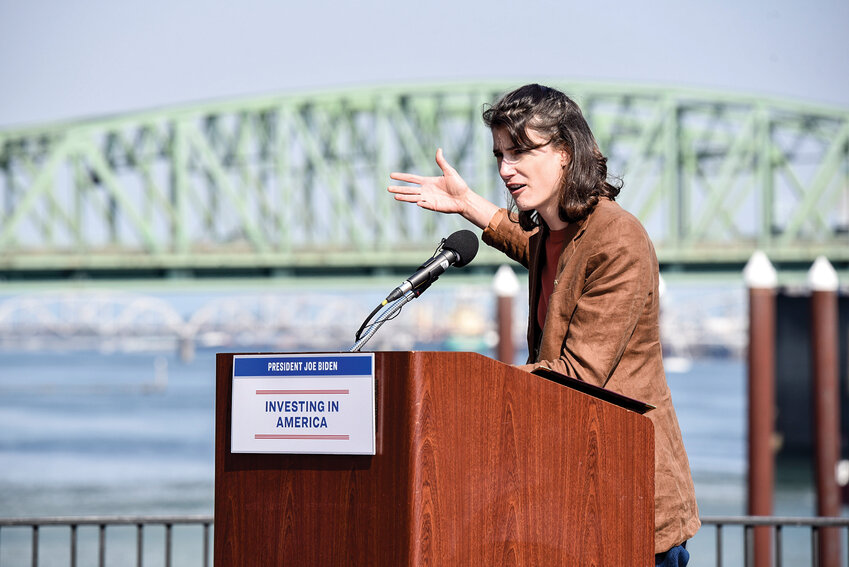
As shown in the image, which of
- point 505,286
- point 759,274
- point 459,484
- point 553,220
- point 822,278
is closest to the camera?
point 459,484

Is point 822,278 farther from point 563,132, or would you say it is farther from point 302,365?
point 302,365

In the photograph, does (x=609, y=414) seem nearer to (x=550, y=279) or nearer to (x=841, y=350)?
(x=550, y=279)

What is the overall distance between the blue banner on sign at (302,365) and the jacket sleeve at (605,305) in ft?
1.40

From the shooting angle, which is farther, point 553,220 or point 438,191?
point 438,191

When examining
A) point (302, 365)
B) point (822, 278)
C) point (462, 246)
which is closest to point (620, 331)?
point (462, 246)

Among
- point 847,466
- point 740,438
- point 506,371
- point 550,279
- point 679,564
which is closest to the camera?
point 506,371

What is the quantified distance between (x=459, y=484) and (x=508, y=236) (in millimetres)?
1289

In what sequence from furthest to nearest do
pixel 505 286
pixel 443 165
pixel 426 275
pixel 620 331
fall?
pixel 505 286 → pixel 443 165 → pixel 426 275 → pixel 620 331

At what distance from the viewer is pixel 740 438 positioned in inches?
2151

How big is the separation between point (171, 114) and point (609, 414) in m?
55.6

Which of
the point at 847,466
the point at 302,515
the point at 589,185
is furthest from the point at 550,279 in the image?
the point at 847,466

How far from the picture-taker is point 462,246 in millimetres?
3121

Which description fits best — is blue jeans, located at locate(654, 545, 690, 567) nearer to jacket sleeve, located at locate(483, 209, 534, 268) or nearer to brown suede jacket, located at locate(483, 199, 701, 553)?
brown suede jacket, located at locate(483, 199, 701, 553)

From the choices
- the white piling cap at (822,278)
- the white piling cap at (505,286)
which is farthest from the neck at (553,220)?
the white piling cap at (505,286)
